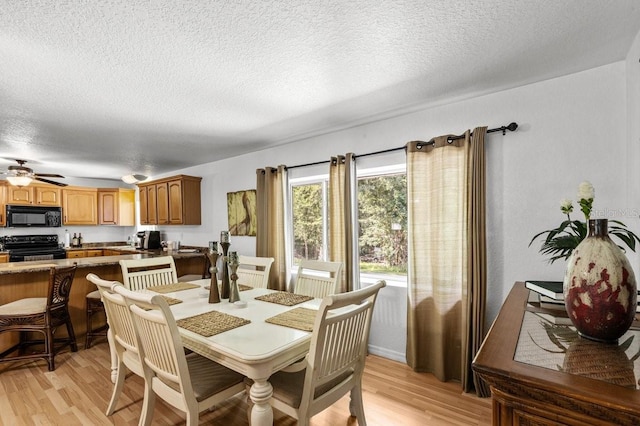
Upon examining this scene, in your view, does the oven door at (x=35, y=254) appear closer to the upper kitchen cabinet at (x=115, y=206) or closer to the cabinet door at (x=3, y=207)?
the cabinet door at (x=3, y=207)

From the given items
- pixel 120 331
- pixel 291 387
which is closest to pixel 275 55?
pixel 291 387

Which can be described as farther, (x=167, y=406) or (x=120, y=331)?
(x=167, y=406)

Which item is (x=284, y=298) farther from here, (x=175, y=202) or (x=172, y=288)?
(x=175, y=202)

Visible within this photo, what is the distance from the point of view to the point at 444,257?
252 cm

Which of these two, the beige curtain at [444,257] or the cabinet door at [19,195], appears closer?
the beige curtain at [444,257]

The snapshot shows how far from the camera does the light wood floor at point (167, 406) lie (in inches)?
79.3

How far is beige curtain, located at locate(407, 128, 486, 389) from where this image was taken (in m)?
2.35

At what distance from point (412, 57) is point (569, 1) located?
0.73m

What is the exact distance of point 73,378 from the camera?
255cm

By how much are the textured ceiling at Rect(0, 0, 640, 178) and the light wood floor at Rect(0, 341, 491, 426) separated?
2.24 meters

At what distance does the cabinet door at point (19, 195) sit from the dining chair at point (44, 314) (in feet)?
11.7

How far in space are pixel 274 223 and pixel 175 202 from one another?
221 centimetres

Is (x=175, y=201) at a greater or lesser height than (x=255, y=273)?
greater

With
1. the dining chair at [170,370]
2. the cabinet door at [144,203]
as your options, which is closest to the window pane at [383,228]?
the dining chair at [170,370]
